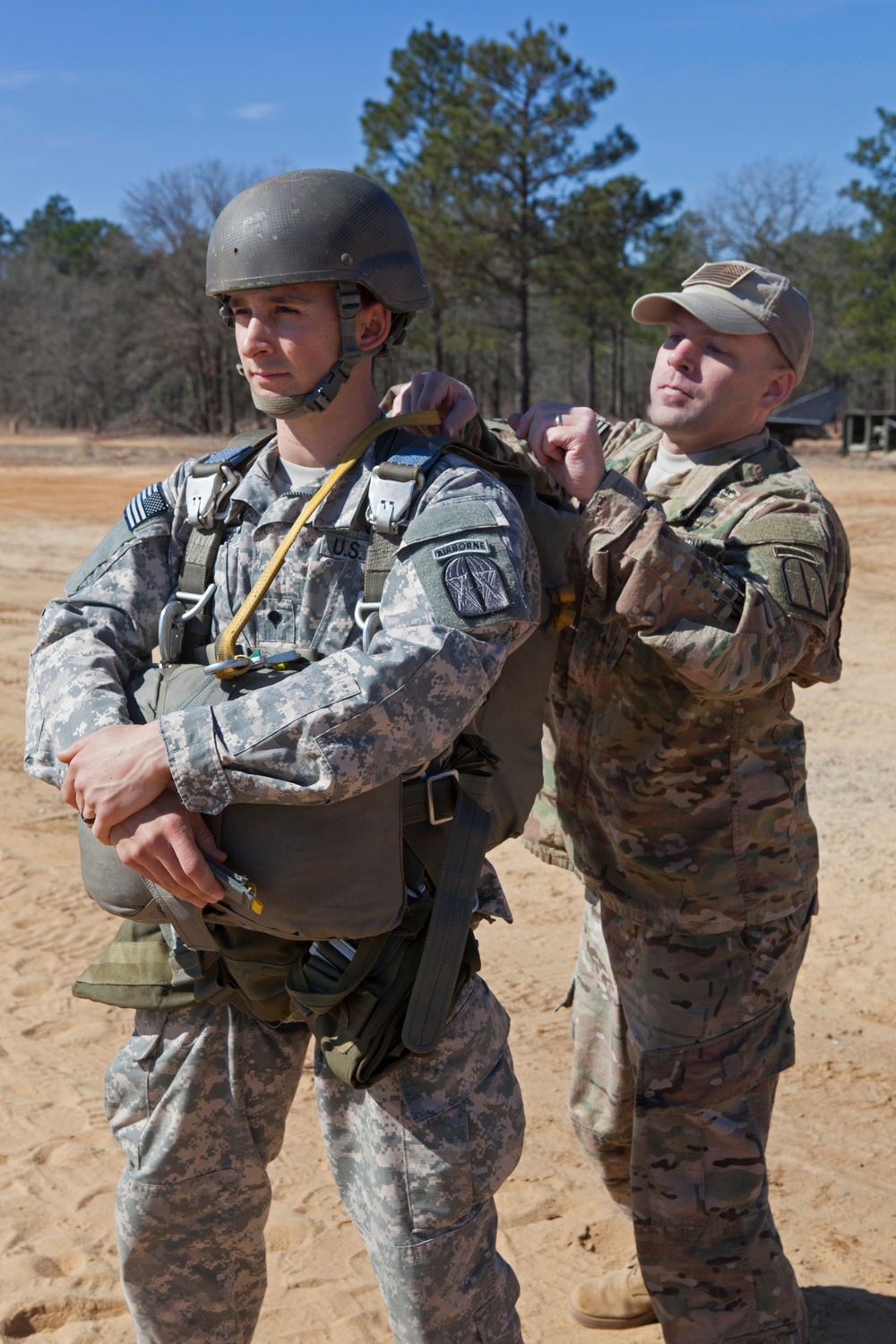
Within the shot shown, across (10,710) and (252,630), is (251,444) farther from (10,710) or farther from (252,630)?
(10,710)

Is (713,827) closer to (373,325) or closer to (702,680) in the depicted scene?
(702,680)

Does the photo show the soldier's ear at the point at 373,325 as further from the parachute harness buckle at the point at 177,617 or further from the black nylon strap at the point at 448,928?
the black nylon strap at the point at 448,928

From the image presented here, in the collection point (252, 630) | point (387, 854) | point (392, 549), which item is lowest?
point (387, 854)

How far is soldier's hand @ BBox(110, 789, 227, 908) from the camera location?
209cm

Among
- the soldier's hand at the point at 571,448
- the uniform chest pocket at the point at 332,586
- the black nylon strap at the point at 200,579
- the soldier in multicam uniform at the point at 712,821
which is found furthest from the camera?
the soldier in multicam uniform at the point at 712,821

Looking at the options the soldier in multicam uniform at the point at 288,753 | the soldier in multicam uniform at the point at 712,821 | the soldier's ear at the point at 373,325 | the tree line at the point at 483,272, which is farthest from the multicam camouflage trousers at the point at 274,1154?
the tree line at the point at 483,272

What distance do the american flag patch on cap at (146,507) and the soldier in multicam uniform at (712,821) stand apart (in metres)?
0.78

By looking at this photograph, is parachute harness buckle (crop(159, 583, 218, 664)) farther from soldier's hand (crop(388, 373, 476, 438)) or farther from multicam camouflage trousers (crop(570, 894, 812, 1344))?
multicam camouflage trousers (crop(570, 894, 812, 1344))

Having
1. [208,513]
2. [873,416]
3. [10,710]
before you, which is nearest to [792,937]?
[208,513]

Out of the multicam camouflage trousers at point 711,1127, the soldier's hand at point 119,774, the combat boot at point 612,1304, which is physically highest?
the soldier's hand at point 119,774

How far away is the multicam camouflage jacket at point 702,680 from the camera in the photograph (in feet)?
8.34

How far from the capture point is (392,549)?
2.30 metres

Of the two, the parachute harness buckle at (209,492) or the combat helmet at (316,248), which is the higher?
the combat helmet at (316,248)

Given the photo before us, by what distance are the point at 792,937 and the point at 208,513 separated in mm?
1616
